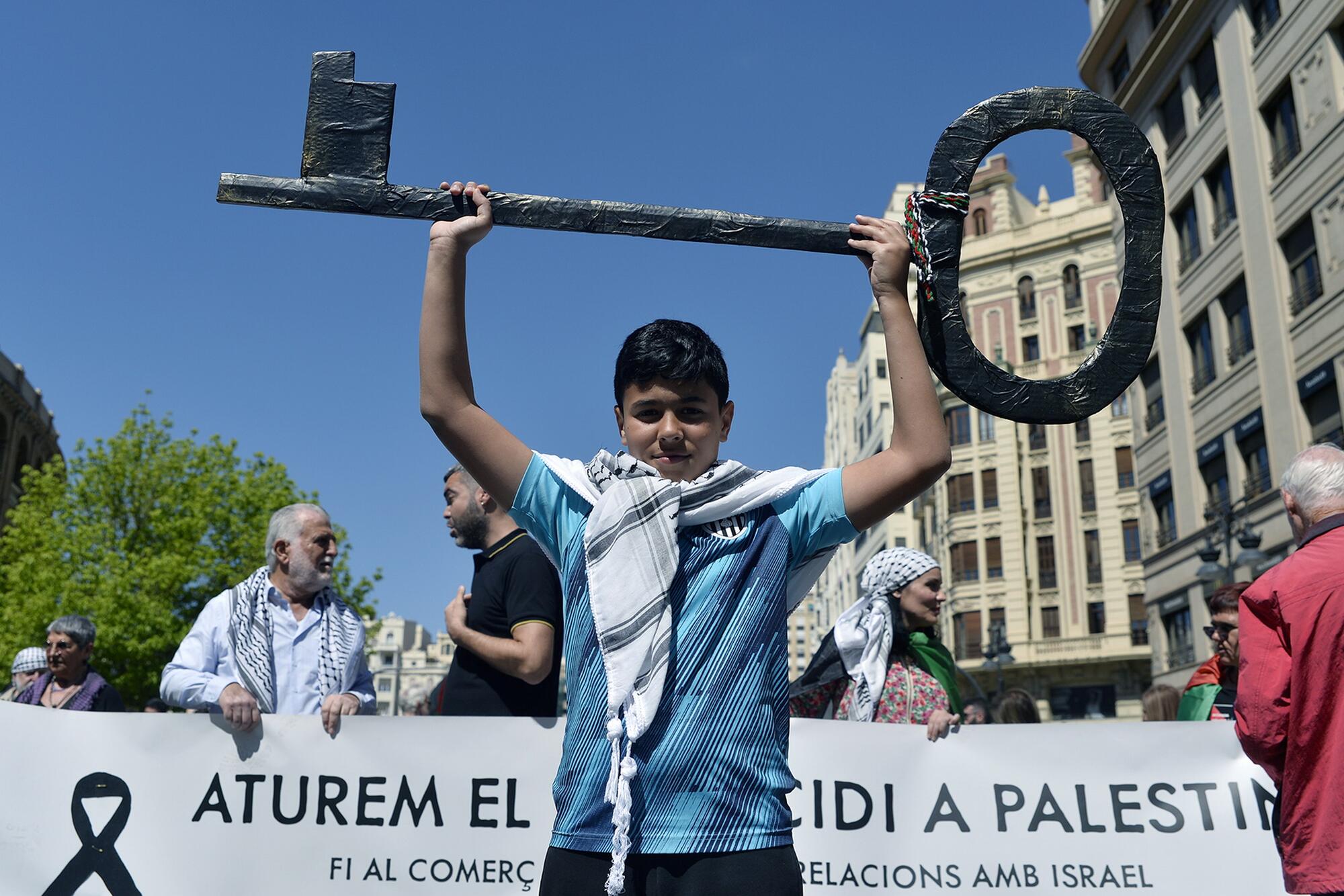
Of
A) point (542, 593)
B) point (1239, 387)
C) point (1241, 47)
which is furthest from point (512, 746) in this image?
point (1241, 47)

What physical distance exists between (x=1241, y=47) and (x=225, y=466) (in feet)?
89.2

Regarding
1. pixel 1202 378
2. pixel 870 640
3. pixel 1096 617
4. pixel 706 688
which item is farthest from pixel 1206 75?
pixel 706 688

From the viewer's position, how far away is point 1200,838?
4.51 m

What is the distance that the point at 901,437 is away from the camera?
2.16 meters

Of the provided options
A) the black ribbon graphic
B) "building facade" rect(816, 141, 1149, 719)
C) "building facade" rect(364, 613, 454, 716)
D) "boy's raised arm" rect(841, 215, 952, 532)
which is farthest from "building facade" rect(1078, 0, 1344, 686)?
"building facade" rect(364, 613, 454, 716)

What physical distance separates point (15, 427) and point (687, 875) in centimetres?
4810

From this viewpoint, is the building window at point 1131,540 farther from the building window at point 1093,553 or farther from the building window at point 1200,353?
the building window at point 1200,353

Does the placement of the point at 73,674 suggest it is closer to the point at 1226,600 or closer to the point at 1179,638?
the point at 1226,600

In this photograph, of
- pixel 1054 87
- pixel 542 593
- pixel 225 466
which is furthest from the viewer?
pixel 225 466

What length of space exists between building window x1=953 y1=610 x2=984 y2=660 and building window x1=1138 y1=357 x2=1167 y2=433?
65.8 ft

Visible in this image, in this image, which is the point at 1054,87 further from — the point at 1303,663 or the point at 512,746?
the point at 512,746

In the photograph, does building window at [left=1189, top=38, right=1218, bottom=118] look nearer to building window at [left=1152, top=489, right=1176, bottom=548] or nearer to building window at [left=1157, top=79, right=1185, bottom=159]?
building window at [left=1157, top=79, right=1185, bottom=159]

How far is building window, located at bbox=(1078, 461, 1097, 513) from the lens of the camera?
4684 centimetres

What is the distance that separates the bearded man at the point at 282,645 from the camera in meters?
4.20
